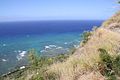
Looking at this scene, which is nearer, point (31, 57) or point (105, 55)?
point (105, 55)

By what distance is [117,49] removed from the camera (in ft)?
31.7

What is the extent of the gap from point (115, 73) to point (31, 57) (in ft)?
59.0

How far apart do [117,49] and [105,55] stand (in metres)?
2.13

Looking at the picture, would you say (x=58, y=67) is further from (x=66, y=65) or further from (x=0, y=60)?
(x=0, y=60)

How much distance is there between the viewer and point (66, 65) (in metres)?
8.55

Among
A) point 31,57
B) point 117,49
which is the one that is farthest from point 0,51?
point 117,49

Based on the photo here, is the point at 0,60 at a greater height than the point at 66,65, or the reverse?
A: the point at 66,65

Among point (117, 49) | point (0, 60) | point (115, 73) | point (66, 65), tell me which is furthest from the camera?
point (0, 60)

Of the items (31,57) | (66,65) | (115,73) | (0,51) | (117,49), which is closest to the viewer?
(115,73)

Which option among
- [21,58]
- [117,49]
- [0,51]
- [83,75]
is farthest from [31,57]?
[0,51]

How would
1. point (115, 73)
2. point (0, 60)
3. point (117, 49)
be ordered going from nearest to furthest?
point (115, 73) < point (117, 49) < point (0, 60)

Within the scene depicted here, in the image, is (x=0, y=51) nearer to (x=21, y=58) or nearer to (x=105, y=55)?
(x=21, y=58)

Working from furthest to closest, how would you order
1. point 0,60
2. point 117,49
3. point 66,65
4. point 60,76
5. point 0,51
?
1. point 0,51
2. point 0,60
3. point 117,49
4. point 66,65
5. point 60,76

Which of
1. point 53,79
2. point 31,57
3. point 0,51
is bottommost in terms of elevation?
point 0,51
